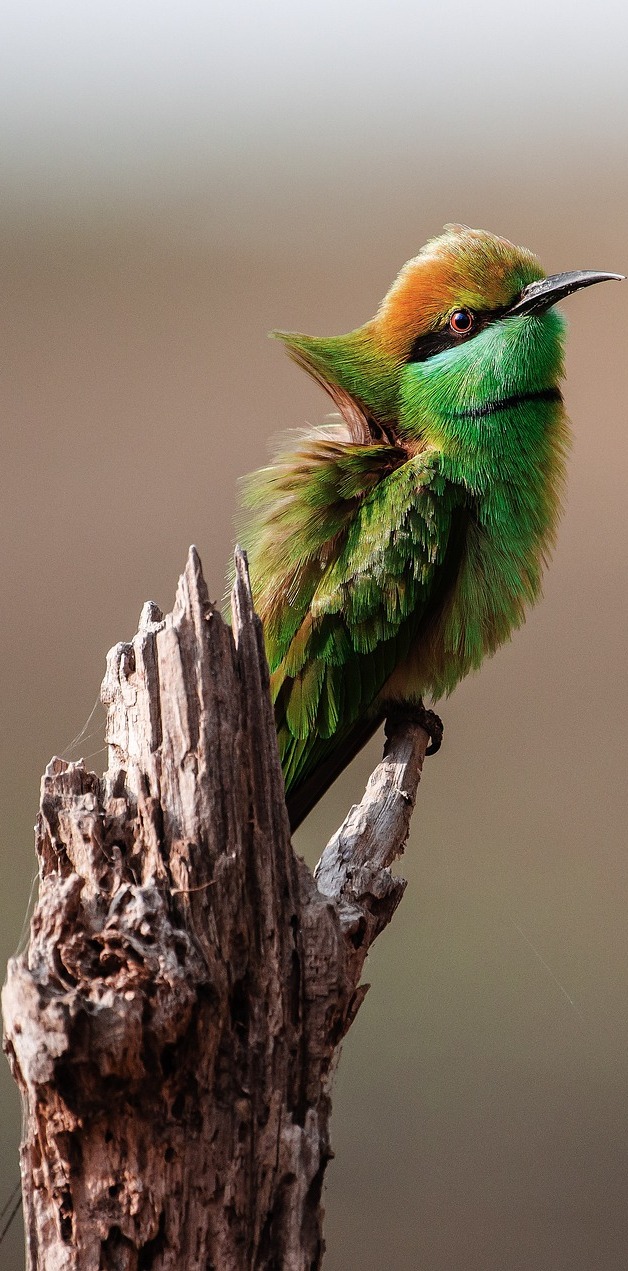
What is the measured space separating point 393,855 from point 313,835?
5.53 feet

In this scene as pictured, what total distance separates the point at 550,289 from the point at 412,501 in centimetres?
39

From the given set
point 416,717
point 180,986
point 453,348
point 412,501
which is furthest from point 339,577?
point 180,986

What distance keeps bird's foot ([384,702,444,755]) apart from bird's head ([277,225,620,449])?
0.39 metres

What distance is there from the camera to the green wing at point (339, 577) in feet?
4.77

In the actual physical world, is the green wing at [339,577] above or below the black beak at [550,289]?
below

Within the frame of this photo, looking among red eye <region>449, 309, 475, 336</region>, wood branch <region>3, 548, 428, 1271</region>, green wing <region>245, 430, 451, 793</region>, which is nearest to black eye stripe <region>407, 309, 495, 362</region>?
red eye <region>449, 309, 475, 336</region>

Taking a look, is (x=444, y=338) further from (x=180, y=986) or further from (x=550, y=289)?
(x=180, y=986)

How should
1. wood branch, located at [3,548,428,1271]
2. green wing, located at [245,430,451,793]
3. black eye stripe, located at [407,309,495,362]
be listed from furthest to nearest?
black eye stripe, located at [407,309,495,362] < green wing, located at [245,430,451,793] < wood branch, located at [3,548,428,1271]

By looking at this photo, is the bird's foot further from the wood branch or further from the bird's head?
the wood branch

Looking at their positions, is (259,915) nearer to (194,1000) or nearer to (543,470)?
(194,1000)

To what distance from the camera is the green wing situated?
146cm

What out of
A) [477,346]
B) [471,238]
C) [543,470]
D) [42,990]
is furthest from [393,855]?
[471,238]

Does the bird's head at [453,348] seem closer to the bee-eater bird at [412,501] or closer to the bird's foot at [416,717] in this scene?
the bee-eater bird at [412,501]

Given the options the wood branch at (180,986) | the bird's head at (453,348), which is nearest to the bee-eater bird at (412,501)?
the bird's head at (453,348)
